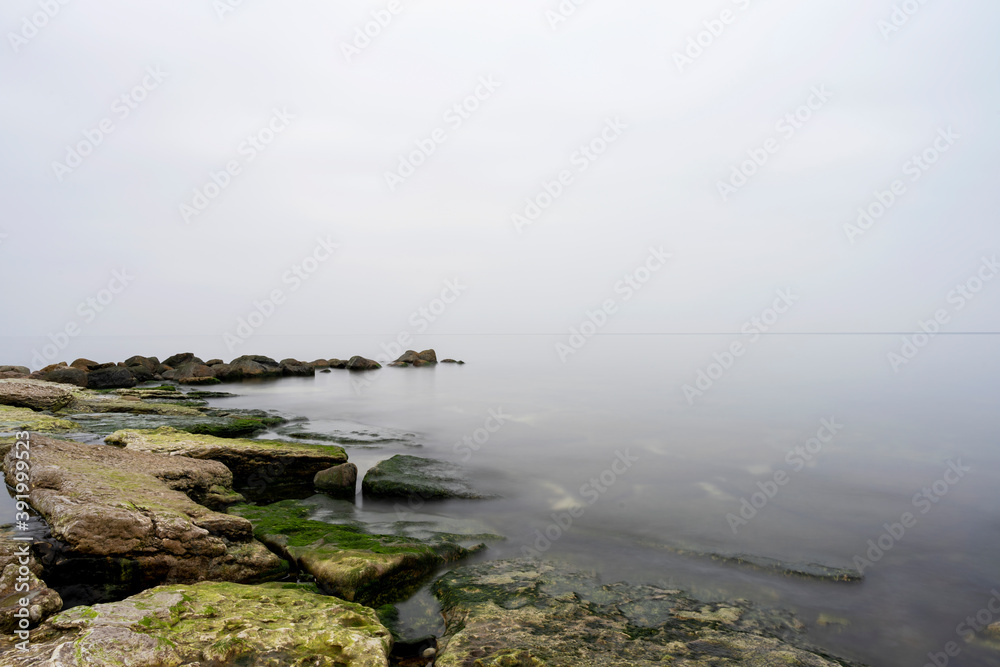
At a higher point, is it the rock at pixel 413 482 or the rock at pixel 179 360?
the rock at pixel 179 360

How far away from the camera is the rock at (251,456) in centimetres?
1066

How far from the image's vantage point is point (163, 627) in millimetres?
4238

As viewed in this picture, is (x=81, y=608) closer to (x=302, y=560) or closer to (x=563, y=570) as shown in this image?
(x=302, y=560)

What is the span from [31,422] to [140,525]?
11144 millimetres

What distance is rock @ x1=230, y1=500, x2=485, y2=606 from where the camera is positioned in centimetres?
615

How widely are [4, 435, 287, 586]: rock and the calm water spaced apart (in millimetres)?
3404

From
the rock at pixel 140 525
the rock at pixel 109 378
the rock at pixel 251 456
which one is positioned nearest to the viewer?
the rock at pixel 140 525

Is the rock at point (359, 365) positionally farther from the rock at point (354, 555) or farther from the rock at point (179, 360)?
the rock at point (354, 555)
